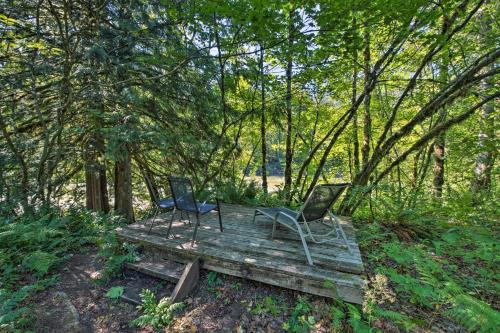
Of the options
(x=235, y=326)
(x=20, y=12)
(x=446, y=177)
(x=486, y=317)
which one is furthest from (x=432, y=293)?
(x=20, y=12)

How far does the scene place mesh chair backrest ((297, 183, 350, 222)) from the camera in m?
2.71

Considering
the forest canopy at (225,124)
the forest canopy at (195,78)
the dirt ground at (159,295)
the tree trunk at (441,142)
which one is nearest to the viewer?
the dirt ground at (159,295)

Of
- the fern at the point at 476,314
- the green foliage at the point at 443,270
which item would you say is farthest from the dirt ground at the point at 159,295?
the fern at the point at 476,314

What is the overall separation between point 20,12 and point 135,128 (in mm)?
2831

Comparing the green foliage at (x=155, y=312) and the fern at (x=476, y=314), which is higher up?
the fern at (x=476, y=314)

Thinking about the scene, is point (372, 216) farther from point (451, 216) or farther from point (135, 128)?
point (135, 128)

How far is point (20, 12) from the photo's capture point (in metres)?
3.71

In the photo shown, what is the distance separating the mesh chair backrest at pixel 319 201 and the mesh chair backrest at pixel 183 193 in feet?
5.04

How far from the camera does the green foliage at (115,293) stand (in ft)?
8.56

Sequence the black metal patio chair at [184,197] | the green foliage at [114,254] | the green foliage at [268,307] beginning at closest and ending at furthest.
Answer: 1. the green foliage at [268,307]
2. the green foliage at [114,254]
3. the black metal patio chair at [184,197]

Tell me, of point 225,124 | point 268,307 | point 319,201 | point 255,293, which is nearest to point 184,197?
point 255,293

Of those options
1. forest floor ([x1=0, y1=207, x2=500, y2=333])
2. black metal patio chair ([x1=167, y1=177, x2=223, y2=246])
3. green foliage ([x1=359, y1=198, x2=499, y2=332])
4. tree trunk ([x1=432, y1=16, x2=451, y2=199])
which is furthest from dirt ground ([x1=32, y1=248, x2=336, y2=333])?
tree trunk ([x1=432, y1=16, x2=451, y2=199])

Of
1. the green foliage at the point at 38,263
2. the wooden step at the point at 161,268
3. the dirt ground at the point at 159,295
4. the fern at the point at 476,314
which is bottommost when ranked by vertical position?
the dirt ground at the point at 159,295

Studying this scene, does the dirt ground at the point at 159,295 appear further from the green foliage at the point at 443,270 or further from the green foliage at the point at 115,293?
the green foliage at the point at 443,270
